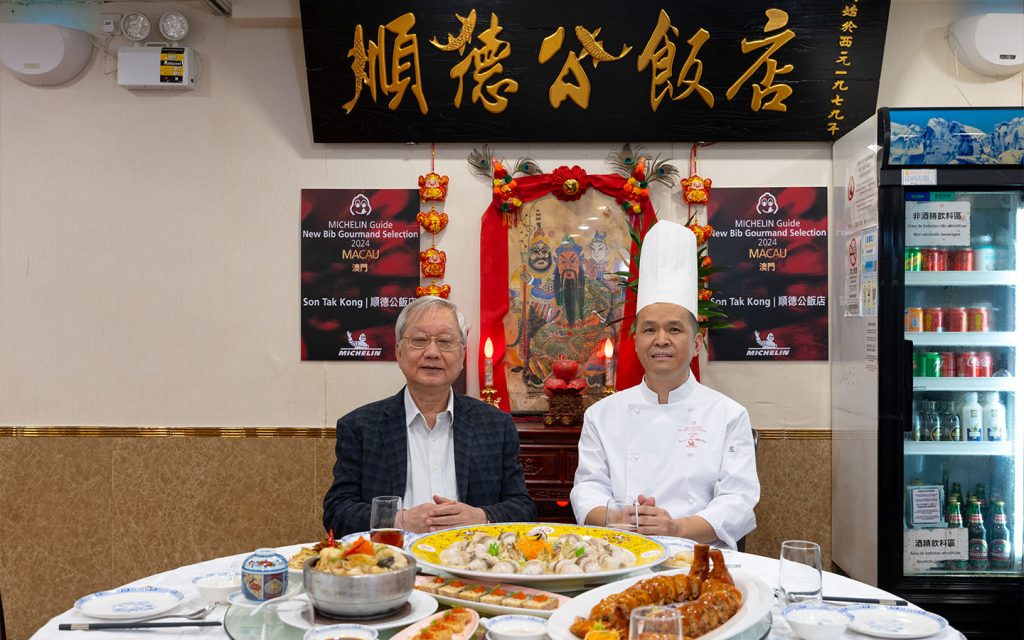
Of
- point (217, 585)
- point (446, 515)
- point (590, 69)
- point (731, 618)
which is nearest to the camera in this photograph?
point (731, 618)

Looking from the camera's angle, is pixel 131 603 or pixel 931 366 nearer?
pixel 131 603

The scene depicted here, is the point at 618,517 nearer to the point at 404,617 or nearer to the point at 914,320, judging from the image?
the point at 404,617

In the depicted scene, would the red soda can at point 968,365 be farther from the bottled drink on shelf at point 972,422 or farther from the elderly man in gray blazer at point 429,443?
the elderly man in gray blazer at point 429,443

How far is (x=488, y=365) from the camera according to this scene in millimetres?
4336

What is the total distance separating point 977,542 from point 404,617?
11.0 feet

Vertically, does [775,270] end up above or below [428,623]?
above

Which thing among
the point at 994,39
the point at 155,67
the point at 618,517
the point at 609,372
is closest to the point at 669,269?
the point at 618,517

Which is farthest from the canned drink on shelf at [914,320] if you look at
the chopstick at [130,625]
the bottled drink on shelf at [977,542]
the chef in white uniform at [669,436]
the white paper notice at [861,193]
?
the chopstick at [130,625]

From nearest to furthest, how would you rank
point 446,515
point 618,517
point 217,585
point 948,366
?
point 217,585 → point 618,517 → point 446,515 → point 948,366

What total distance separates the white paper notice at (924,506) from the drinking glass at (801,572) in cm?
252

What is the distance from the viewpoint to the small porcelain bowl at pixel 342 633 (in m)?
1.45

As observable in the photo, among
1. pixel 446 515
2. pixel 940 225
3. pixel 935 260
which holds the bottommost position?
pixel 446 515

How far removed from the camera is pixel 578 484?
3.03 metres

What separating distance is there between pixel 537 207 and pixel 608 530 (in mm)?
2499
